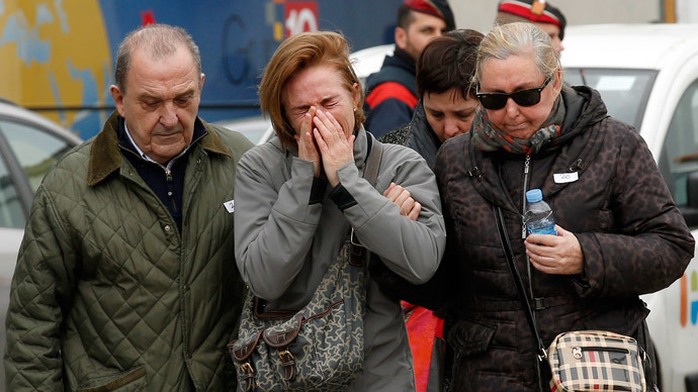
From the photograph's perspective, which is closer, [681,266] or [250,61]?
[681,266]

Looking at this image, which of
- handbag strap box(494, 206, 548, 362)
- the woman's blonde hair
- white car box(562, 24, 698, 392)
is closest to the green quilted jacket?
the woman's blonde hair

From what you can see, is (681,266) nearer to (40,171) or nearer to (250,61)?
(40,171)

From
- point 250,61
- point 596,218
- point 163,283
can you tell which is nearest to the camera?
point 596,218

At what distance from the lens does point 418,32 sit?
660 centimetres

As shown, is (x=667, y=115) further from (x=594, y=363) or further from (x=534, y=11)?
(x=594, y=363)

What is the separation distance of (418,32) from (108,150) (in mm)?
2757

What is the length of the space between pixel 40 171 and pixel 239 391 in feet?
10.9

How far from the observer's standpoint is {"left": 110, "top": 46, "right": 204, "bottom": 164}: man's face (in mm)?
3997

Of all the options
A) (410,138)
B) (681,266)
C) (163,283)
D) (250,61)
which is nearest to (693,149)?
(410,138)

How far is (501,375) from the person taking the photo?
3830mm

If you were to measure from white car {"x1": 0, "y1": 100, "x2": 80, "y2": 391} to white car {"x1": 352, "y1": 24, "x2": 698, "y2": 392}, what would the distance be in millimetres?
1691

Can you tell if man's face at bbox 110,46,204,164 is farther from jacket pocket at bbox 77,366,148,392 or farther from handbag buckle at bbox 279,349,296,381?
handbag buckle at bbox 279,349,296,381

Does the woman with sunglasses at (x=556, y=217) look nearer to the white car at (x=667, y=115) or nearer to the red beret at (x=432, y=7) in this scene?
the white car at (x=667, y=115)

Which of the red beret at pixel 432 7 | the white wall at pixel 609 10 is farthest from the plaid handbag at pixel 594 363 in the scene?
the white wall at pixel 609 10
